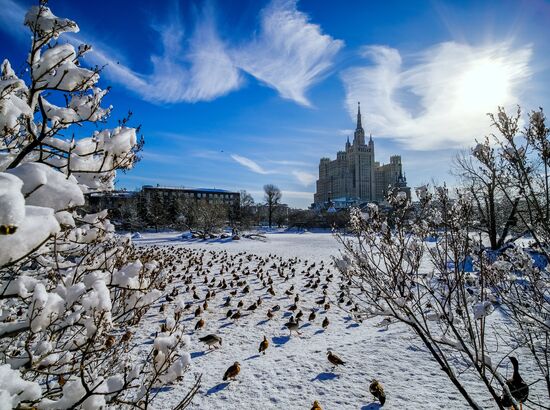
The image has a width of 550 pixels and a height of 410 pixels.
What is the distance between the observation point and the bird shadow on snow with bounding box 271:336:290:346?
8547mm

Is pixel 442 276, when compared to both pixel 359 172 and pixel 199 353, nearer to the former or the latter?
pixel 199 353

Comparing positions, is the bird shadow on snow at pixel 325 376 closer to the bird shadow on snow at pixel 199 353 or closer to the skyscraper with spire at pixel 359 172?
the bird shadow on snow at pixel 199 353

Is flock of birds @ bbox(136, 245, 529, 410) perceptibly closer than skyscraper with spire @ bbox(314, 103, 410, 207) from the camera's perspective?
Yes

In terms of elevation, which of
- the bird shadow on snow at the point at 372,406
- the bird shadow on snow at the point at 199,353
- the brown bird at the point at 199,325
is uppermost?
the brown bird at the point at 199,325

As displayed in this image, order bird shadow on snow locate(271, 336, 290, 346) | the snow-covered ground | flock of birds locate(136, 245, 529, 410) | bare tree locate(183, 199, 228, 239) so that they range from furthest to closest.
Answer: bare tree locate(183, 199, 228, 239), bird shadow on snow locate(271, 336, 290, 346), flock of birds locate(136, 245, 529, 410), the snow-covered ground

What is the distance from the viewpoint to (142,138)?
3131mm

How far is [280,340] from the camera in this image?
877 cm

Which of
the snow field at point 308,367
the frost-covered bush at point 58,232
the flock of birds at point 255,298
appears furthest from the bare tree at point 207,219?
the frost-covered bush at point 58,232

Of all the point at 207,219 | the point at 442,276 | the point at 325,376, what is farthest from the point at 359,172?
the point at 442,276

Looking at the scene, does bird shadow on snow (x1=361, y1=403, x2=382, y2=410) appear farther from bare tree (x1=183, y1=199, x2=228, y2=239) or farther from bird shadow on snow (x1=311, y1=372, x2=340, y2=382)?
bare tree (x1=183, y1=199, x2=228, y2=239)

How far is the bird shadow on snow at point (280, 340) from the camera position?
8.55m

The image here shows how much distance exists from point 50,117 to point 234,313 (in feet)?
31.0

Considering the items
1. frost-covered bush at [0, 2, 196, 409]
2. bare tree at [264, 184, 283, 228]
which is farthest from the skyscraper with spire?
frost-covered bush at [0, 2, 196, 409]

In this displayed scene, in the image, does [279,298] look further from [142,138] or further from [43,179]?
[43,179]
